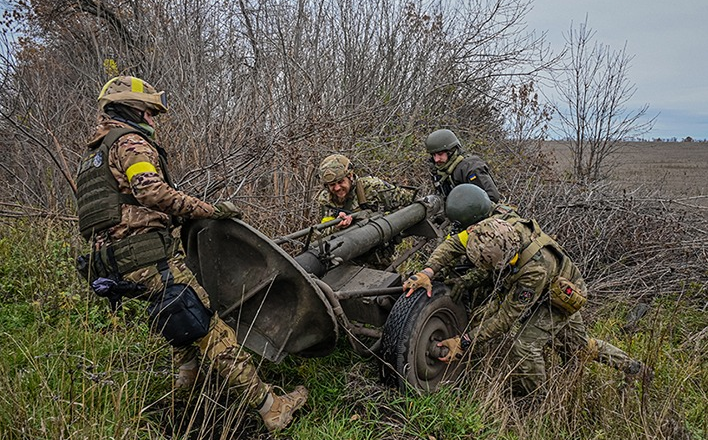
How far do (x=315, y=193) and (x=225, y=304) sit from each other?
119 inches

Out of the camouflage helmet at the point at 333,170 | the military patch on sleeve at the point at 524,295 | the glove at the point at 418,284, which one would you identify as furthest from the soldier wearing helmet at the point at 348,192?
the military patch on sleeve at the point at 524,295

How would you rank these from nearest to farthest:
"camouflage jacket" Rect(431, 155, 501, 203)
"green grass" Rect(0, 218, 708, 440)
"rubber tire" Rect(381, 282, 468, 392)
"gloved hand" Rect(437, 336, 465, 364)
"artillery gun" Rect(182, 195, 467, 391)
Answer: "green grass" Rect(0, 218, 708, 440) < "artillery gun" Rect(182, 195, 467, 391) < "rubber tire" Rect(381, 282, 468, 392) < "gloved hand" Rect(437, 336, 465, 364) < "camouflage jacket" Rect(431, 155, 501, 203)

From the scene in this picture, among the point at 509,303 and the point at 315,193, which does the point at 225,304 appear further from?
the point at 315,193

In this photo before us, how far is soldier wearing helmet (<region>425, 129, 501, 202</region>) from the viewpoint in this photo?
546cm

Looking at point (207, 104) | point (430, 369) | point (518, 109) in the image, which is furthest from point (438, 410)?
point (518, 109)

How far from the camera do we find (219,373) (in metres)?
2.99

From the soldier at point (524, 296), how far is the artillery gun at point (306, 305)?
175mm

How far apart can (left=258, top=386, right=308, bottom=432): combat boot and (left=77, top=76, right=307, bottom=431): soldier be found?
18 mm

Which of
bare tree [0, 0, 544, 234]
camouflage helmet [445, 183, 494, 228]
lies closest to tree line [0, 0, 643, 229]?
bare tree [0, 0, 544, 234]

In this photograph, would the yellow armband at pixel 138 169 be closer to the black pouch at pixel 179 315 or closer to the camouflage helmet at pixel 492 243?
the black pouch at pixel 179 315

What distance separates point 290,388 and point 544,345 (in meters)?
1.94

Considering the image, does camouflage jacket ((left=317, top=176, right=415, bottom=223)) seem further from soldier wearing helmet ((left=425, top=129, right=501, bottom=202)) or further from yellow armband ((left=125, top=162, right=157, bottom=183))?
yellow armband ((left=125, top=162, right=157, bottom=183))

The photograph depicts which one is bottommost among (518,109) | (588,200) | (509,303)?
(509,303)

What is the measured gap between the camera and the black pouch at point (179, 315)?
9.19 feet
